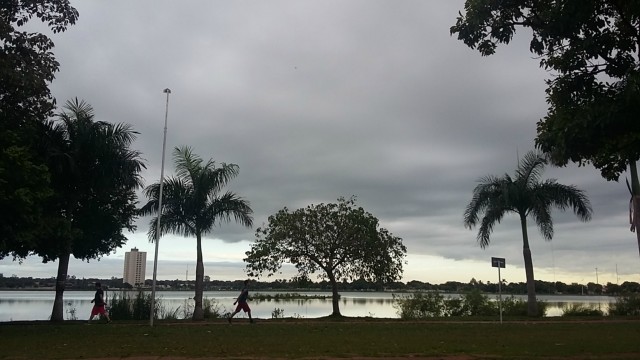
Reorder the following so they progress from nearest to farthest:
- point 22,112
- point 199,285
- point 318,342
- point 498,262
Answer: point 318,342, point 22,112, point 498,262, point 199,285

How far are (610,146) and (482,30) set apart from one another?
355 cm

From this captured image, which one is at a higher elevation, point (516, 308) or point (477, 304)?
point (477, 304)

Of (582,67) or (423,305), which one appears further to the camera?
(423,305)

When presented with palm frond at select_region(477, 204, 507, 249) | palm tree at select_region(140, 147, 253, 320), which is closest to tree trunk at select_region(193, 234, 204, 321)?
palm tree at select_region(140, 147, 253, 320)

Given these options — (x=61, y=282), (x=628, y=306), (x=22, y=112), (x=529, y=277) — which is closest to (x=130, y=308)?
(x=61, y=282)

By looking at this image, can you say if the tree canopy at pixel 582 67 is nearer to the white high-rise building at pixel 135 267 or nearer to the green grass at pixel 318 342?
the green grass at pixel 318 342

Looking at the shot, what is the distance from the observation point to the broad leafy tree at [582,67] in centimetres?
988

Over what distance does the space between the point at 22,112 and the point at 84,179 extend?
583 cm

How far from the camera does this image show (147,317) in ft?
82.9

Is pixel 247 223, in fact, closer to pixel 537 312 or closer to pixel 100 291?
pixel 100 291

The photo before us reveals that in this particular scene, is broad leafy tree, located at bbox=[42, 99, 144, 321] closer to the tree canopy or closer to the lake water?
the lake water

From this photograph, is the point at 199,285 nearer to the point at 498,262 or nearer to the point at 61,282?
the point at 61,282

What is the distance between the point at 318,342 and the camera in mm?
14859

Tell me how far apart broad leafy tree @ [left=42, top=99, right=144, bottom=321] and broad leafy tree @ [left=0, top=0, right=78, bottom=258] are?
9.12 feet
